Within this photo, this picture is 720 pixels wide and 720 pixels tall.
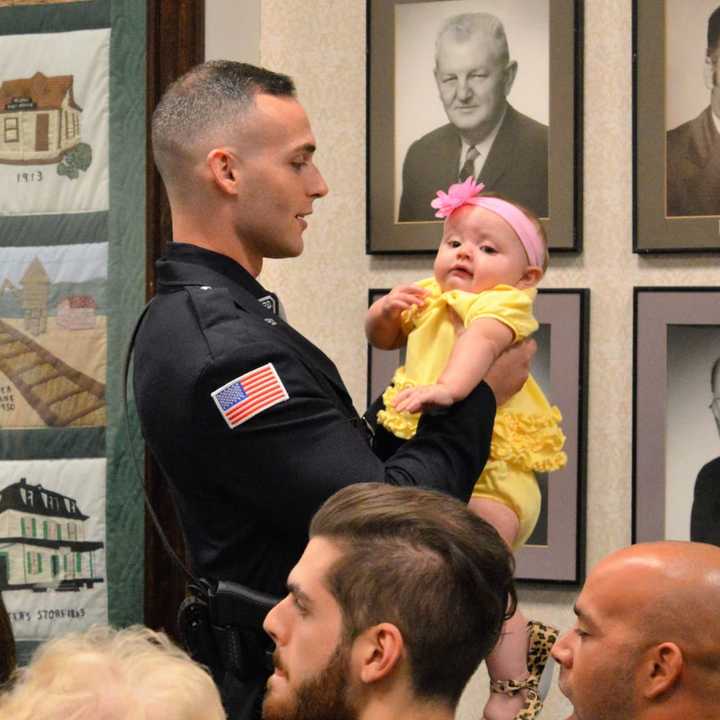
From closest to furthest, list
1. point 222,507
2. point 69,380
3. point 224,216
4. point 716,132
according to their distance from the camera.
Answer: point 222,507, point 224,216, point 716,132, point 69,380

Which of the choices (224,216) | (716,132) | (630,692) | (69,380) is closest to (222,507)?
(224,216)

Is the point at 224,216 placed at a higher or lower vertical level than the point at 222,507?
higher

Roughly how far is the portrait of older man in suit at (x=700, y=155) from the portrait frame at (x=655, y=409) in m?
0.19

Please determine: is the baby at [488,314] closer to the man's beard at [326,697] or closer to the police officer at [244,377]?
the police officer at [244,377]

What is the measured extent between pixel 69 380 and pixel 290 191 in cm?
122

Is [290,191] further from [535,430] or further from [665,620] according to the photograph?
[665,620]

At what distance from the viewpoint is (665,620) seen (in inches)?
75.2

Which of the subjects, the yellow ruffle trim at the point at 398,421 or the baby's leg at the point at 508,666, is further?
the baby's leg at the point at 508,666

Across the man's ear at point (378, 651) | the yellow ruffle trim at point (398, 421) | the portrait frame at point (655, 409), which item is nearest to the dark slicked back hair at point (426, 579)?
the man's ear at point (378, 651)

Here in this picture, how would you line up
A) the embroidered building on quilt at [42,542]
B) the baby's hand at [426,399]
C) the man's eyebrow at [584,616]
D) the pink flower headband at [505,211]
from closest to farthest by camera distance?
the man's eyebrow at [584,616] → the baby's hand at [426,399] → the pink flower headband at [505,211] → the embroidered building on quilt at [42,542]

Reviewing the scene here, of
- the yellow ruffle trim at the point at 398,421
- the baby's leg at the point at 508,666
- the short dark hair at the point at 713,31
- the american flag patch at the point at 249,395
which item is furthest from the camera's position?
the short dark hair at the point at 713,31

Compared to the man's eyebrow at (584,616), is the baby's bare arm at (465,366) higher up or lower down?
higher up

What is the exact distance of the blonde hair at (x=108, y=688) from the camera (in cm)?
141

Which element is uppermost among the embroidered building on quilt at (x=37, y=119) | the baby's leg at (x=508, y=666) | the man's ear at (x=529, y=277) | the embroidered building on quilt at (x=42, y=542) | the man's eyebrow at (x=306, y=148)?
the embroidered building on quilt at (x=37, y=119)
